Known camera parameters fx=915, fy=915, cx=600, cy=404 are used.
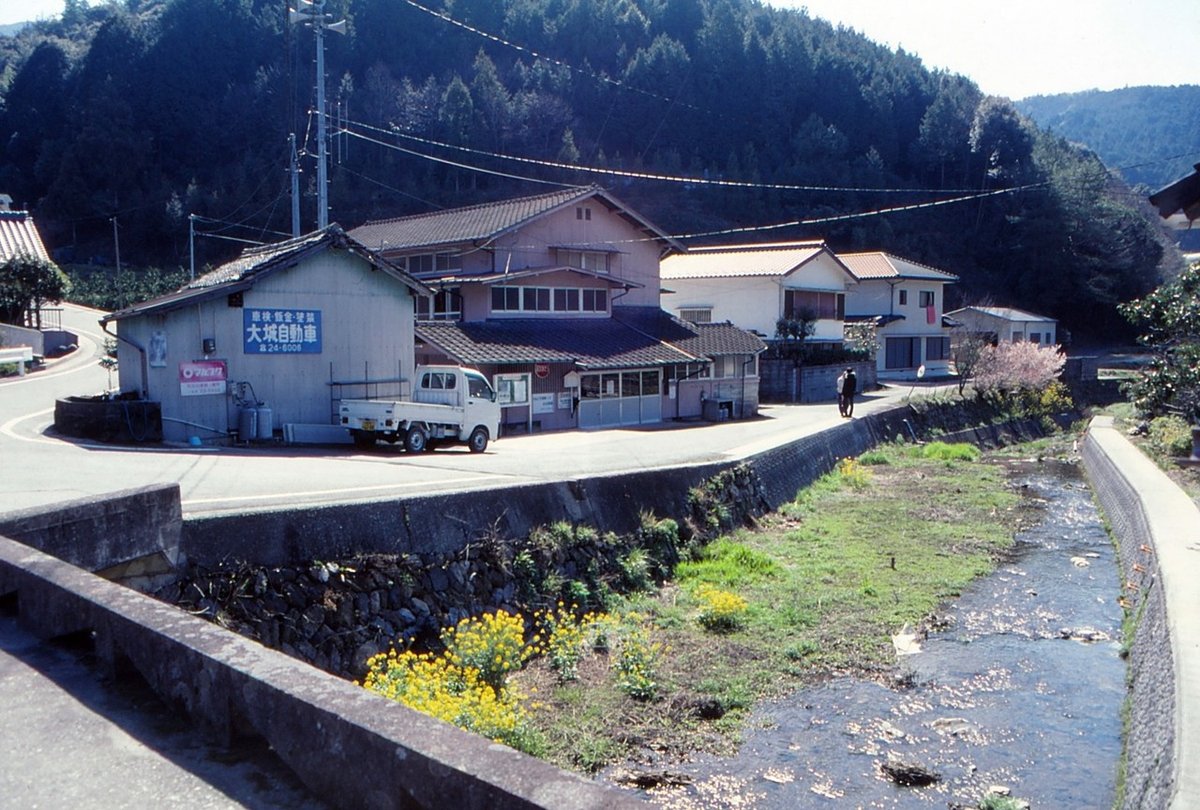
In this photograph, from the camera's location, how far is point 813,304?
4025cm

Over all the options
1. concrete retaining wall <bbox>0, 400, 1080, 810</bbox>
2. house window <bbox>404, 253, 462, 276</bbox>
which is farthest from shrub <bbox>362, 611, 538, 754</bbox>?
house window <bbox>404, 253, 462, 276</bbox>

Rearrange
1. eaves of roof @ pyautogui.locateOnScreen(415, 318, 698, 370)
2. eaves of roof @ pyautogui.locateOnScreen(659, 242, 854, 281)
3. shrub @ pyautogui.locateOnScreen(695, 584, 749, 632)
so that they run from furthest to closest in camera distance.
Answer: eaves of roof @ pyautogui.locateOnScreen(659, 242, 854, 281)
eaves of roof @ pyautogui.locateOnScreen(415, 318, 698, 370)
shrub @ pyautogui.locateOnScreen(695, 584, 749, 632)

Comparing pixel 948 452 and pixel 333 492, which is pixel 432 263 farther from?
pixel 333 492

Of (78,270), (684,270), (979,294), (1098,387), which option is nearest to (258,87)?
(78,270)

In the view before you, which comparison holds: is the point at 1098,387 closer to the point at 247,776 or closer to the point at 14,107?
the point at 247,776

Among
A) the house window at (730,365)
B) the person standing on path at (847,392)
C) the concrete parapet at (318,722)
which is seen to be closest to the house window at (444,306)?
the house window at (730,365)

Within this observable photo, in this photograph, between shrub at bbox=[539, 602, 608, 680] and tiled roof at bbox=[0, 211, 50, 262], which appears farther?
tiled roof at bbox=[0, 211, 50, 262]

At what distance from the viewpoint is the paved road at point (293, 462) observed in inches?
448

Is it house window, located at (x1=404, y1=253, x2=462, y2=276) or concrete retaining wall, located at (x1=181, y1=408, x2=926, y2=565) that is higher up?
house window, located at (x1=404, y1=253, x2=462, y2=276)

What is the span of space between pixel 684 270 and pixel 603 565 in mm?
29983

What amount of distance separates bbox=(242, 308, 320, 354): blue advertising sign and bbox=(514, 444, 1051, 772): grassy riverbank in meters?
9.68

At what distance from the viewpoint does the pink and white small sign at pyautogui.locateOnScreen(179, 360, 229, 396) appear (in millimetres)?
17719

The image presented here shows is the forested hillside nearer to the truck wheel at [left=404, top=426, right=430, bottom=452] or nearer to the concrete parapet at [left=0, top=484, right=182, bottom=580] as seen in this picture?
the truck wheel at [left=404, top=426, right=430, bottom=452]

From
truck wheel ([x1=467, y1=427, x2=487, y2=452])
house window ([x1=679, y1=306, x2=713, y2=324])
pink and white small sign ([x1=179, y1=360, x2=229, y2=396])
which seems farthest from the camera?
house window ([x1=679, y1=306, x2=713, y2=324])
